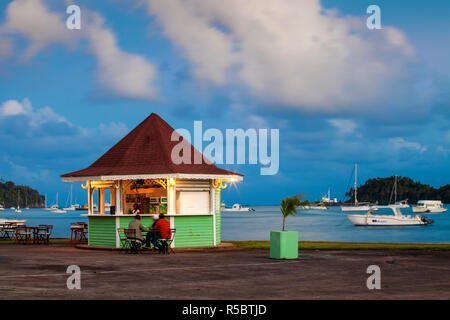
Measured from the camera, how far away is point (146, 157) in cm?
2297

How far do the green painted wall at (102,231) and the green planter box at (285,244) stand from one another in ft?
24.4

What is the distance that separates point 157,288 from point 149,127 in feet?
46.1

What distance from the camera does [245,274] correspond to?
13.6 metres

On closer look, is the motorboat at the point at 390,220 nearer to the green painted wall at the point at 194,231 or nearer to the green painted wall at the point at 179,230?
the green painted wall at the point at 194,231

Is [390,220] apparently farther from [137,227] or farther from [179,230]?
[137,227]

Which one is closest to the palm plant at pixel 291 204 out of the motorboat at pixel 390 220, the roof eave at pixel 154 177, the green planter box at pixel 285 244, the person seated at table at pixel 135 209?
the green planter box at pixel 285 244

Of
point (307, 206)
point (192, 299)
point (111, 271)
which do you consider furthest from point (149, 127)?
point (192, 299)

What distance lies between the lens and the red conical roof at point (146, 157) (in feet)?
72.4

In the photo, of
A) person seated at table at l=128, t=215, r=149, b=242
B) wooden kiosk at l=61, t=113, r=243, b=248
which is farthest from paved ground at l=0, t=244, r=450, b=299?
wooden kiosk at l=61, t=113, r=243, b=248

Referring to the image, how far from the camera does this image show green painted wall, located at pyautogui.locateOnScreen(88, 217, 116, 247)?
22.4 metres

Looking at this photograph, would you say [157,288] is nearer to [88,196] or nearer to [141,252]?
A: [141,252]

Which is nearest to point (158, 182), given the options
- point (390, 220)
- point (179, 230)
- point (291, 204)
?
point (179, 230)

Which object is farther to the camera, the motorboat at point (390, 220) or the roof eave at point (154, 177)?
the motorboat at point (390, 220)

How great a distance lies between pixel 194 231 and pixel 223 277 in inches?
373
